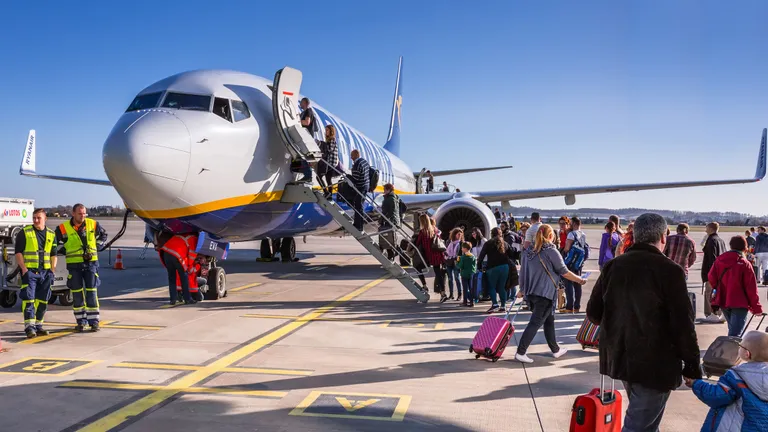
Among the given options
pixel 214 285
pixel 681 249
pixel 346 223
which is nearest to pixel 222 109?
pixel 346 223

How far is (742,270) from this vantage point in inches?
287

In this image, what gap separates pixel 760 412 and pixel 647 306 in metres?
0.74

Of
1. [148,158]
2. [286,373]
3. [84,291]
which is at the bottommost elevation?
[286,373]

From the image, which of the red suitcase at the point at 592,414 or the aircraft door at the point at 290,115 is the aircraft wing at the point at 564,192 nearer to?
the aircraft door at the point at 290,115

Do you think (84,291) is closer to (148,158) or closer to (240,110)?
(148,158)

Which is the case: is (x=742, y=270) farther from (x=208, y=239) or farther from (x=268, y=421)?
(x=208, y=239)

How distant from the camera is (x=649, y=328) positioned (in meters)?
3.52

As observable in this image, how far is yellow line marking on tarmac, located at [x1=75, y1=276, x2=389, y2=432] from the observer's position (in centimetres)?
447

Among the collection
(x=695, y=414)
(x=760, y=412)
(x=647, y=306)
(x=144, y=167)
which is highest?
(x=144, y=167)

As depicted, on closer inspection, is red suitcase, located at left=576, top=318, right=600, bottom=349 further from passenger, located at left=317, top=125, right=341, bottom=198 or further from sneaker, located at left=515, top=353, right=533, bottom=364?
passenger, located at left=317, top=125, right=341, bottom=198

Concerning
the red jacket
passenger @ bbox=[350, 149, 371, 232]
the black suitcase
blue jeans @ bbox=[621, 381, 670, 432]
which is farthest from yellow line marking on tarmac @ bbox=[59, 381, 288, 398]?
passenger @ bbox=[350, 149, 371, 232]

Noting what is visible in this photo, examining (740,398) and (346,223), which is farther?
(346,223)

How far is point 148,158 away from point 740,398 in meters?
7.54

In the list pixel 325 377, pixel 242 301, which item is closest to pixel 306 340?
pixel 325 377
